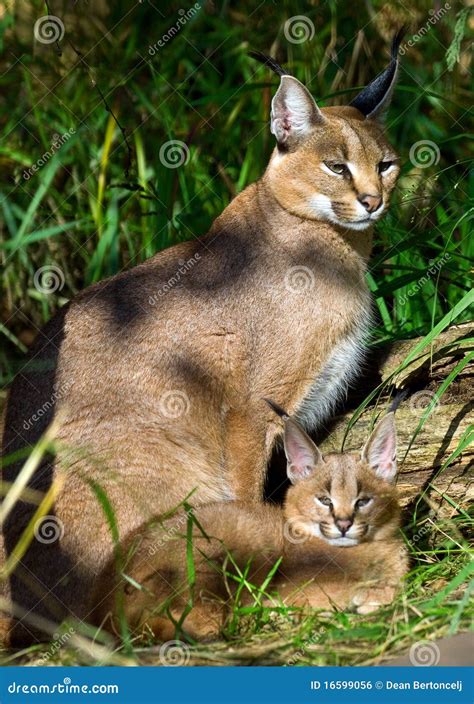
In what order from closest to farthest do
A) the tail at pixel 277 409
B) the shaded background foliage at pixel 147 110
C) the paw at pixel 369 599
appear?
the paw at pixel 369 599 < the tail at pixel 277 409 < the shaded background foliage at pixel 147 110

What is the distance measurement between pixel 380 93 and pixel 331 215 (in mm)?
890

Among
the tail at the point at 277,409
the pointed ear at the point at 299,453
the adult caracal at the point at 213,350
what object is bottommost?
the pointed ear at the point at 299,453

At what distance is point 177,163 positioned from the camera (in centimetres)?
771

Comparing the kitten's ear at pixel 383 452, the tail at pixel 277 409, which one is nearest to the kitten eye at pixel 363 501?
the kitten's ear at pixel 383 452

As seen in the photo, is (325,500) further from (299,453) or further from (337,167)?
(337,167)

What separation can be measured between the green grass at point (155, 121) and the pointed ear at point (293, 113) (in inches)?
66.1

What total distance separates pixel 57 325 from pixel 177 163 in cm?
261

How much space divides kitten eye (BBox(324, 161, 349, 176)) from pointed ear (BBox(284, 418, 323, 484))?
4.73 ft

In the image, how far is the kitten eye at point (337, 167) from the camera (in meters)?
5.46

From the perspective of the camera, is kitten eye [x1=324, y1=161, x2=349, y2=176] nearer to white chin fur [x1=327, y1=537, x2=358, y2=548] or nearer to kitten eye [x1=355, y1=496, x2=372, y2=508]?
kitten eye [x1=355, y1=496, x2=372, y2=508]

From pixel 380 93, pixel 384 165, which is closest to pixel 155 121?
pixel 380 93

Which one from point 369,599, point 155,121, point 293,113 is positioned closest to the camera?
point 369,599

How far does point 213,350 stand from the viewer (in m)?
5.39

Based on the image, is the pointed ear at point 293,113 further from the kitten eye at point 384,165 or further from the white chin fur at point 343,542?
the white chin fur at point 343,542
